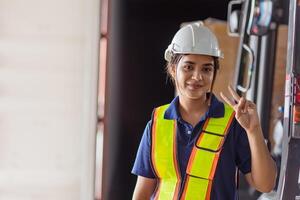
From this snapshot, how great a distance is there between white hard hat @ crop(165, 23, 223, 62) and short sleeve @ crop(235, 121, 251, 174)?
30 centimetres

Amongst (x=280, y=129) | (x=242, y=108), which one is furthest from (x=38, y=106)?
(x=280, y=129)

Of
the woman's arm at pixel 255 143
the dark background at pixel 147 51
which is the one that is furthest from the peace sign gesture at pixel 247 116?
the dark background at pixel 147 51

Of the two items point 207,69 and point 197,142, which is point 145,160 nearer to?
point 197,142

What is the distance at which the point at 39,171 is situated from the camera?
3271 millimetres

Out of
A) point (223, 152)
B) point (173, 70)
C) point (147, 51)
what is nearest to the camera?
point (223, 152)

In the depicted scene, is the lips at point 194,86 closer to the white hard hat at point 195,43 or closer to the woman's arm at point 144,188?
the white hard hat at point 195,43

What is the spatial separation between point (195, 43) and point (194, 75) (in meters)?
0.15

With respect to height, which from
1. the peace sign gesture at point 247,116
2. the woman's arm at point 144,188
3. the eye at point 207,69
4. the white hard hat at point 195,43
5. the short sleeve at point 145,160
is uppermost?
the white hard hat at point 195,43

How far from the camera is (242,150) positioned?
74.9 inches

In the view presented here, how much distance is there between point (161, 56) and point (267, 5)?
2.38 m

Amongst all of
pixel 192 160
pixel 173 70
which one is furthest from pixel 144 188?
pixel 173 70

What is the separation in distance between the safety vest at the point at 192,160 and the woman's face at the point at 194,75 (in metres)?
0.11

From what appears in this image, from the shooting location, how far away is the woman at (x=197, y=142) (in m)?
1.90

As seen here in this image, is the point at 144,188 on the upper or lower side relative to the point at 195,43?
lower
